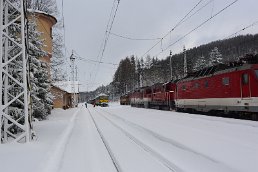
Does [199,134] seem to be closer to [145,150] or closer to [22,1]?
[145,150]

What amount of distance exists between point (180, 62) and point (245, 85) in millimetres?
82652

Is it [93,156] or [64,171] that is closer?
[64,171]

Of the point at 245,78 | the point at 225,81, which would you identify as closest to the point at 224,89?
the point at 225,81

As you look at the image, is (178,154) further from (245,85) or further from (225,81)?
(225,81)

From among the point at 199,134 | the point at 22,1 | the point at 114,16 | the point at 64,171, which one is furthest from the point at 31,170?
the point at 114,16

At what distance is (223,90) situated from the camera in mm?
21344

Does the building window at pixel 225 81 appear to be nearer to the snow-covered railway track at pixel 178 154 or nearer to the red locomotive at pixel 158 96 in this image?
the snow-covered railway track at pixel 178 154

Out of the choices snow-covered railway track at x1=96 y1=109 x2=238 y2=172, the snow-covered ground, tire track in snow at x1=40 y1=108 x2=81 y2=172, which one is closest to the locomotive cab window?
the snow-covered ground

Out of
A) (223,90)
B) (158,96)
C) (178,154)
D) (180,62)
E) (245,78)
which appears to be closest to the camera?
(178,154)

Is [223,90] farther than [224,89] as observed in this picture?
Yes

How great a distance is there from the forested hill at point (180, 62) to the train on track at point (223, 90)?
52439mm

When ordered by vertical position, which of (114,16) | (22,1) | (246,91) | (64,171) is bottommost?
(64,171)

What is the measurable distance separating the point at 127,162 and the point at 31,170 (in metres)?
2.43

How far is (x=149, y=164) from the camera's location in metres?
8.18
